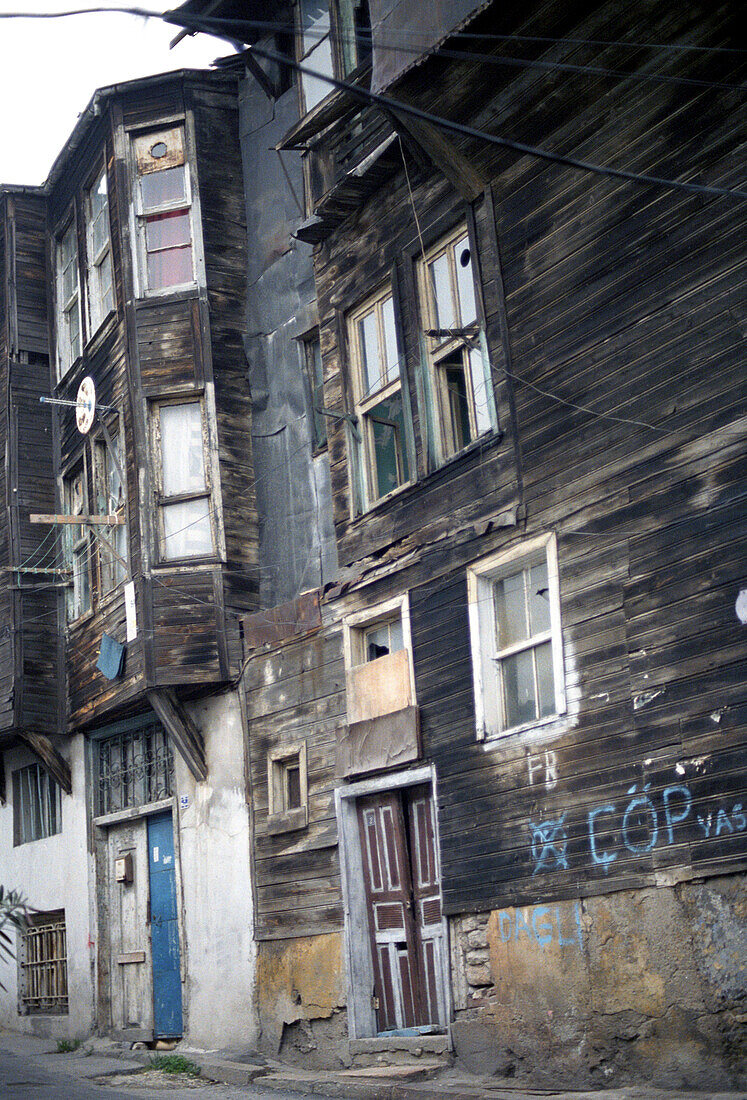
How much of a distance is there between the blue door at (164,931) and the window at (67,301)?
7.20 m

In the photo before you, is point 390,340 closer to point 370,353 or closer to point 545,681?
point 370,353

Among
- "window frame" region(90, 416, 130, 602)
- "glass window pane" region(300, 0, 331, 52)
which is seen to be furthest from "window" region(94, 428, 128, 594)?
"glass window pane" region(300, 0, 331, 52)

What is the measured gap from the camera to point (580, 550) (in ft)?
33.6

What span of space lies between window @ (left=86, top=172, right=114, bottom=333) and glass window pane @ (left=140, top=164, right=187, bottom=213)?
106cm

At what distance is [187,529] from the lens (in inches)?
627

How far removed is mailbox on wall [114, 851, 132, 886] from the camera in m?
17.1

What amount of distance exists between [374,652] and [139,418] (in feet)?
16.4

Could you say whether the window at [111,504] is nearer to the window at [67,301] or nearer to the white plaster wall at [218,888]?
the window at [67,301]

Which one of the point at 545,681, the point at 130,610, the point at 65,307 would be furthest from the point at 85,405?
the point at 545,681

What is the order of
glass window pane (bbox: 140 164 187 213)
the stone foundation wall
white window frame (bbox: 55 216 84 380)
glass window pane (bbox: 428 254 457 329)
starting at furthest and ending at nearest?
white window frame (bbox: 55 216 84 380), glass window pane (bbox: 140 164 187 213), glass window pane (bbox: 428 254 457 329), the stone foundation wall

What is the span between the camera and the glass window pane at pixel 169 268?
1667 cm

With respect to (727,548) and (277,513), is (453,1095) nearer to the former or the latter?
(727,548)

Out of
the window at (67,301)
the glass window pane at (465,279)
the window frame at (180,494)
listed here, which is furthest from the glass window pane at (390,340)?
the window at (67,301)

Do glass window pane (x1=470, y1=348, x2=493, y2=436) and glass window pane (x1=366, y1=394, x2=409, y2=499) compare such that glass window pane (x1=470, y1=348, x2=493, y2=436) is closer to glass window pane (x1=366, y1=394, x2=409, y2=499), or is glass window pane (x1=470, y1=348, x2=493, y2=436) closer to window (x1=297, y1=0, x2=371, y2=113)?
glass window pane (x1=366, y1=394, x2=409, y2=499)
